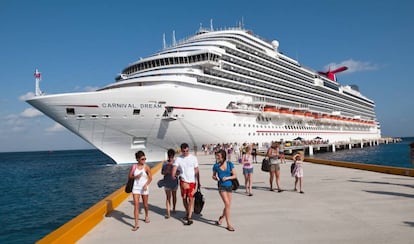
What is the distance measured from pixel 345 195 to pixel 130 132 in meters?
18.8

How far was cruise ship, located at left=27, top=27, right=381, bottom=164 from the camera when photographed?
22.7 m

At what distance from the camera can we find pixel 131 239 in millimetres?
4621

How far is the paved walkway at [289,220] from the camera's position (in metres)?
4.50

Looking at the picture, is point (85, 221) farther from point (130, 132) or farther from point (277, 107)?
point (277, 107)

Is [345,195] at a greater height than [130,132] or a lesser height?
lesser

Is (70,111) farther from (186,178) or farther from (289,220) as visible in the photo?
(289,220)

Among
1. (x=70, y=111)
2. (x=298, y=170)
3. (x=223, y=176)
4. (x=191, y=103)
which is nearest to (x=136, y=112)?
(x=191, y=103)

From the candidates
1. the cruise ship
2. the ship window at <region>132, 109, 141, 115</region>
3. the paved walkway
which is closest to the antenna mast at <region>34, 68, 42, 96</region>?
the cruise ship

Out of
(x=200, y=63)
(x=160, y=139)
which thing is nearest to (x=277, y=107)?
(x=200, y=63)

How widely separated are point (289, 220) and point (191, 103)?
63.3ft

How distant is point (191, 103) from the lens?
24266 mm

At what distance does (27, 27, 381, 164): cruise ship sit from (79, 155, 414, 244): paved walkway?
15.4 metres

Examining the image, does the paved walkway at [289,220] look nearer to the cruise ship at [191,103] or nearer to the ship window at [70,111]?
the cruise ship at [191,103]

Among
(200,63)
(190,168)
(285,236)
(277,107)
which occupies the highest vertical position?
(200,63)
